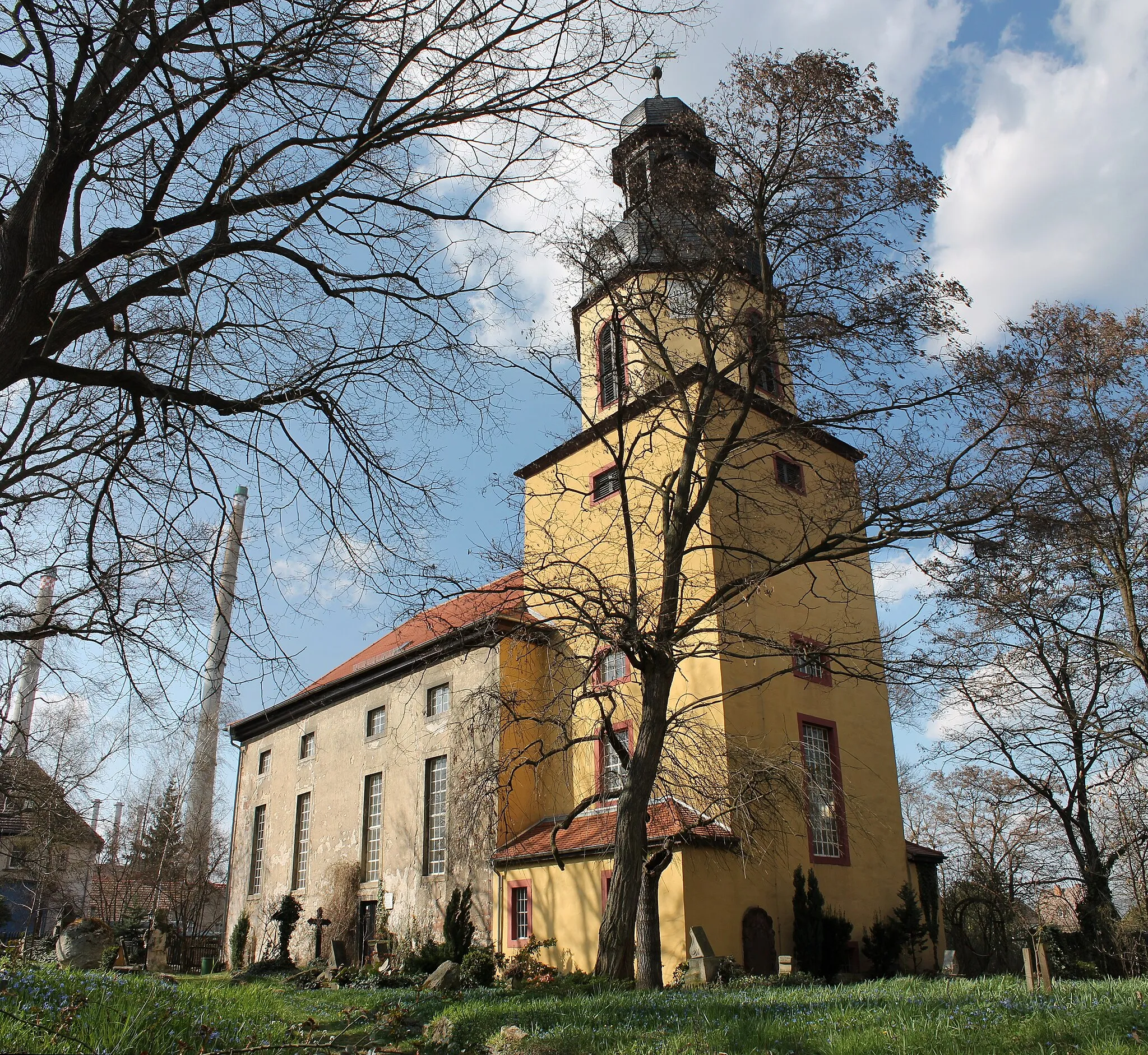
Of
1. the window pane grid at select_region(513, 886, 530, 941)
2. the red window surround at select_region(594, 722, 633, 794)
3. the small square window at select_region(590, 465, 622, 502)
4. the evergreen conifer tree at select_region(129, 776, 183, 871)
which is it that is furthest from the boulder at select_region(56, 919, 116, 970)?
the evergreen conifer tree at select_region(129, 776, 183, 871)

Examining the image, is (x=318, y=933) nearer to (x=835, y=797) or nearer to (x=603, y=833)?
(x=603, y=833)

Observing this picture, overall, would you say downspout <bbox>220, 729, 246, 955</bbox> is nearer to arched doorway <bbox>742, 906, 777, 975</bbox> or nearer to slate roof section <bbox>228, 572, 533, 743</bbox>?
slate roof section <bbox>228, 572, 533, 743</bbox>

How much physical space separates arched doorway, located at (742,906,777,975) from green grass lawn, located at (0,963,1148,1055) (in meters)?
7.50

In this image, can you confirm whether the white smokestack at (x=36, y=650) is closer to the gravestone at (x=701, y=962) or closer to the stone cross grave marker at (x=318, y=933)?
the gravestone at (x=701, y=962)

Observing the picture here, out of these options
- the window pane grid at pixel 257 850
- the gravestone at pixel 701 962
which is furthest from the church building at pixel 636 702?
the window pane grid at pixel 257 850

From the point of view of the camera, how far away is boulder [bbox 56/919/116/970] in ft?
55.3

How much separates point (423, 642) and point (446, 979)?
1042 centimetres

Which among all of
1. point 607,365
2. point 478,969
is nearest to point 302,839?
point 478,969

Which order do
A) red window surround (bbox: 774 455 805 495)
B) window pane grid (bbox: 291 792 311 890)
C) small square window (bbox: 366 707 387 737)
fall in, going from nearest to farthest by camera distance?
1. red window surround (bbox: 774 455 805 495)
2. small square window (bbox: 366 707 387 737)
3. window pane grid (bbox: 291 792 311 890)

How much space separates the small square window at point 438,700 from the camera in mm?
23172

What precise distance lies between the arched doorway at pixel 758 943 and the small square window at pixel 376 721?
12042mm

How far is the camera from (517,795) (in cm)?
2089

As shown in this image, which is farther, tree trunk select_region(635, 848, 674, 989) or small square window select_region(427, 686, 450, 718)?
small square window select_region(427, 686, 450, 718)

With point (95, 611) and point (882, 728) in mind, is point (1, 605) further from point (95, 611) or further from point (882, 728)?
point (882, 728)
